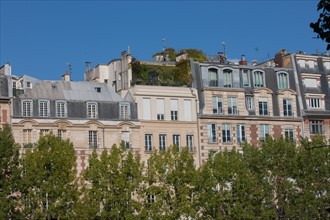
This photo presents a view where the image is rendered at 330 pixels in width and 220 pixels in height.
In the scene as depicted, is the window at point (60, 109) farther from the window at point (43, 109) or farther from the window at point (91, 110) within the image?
the window at point (91, 110)

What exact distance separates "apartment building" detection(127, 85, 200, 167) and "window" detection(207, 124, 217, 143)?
116 cm

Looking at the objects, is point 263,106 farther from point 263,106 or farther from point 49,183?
point 49,183

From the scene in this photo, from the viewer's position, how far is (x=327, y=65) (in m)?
70.4

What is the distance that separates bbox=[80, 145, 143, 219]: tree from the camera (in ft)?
164

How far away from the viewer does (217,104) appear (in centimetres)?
6391

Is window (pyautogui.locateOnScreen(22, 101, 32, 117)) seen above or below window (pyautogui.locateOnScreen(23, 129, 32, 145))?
above

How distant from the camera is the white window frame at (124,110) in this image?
5988cm

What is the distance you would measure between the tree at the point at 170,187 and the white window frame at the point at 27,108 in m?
10.1

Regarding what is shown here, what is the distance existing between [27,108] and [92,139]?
545 centimetres

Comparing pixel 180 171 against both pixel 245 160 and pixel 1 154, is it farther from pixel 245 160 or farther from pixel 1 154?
pixel 1 154

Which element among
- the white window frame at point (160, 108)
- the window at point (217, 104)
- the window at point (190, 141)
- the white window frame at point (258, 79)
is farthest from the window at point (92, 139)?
the white window frame at point (258, 79)

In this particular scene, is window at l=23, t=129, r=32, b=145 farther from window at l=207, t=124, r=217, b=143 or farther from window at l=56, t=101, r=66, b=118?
window at l=207, t=124, r=217, b=143

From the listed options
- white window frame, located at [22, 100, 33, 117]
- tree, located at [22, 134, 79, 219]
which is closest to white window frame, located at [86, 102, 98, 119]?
white window frame, located at [22, 100, 33, 117]

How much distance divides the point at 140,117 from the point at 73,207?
12.3 m
